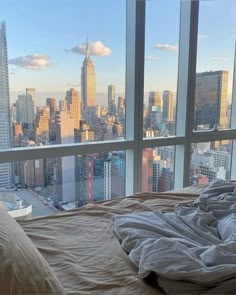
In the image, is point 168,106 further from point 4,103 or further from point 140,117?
point 4,103

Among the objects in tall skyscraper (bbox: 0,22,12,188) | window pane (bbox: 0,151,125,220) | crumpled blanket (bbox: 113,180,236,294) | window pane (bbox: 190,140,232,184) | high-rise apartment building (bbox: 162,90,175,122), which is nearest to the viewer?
crumpled blanket (bbox: 113,180,236,294)

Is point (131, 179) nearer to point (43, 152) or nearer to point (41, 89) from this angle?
point (43, 152)

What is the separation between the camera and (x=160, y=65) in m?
3.12

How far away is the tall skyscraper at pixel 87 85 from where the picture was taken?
2.78 m

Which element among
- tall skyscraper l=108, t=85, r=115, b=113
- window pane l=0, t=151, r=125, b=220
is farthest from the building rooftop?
tall skyscraper l=108, t=85, r=115, b=113

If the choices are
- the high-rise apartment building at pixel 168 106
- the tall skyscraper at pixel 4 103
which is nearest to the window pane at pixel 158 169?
the high-rise apartment building at pixel 168 106

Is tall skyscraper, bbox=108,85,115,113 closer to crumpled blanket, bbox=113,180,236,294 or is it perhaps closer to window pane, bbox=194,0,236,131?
window pane, bbox=194,0,236,131

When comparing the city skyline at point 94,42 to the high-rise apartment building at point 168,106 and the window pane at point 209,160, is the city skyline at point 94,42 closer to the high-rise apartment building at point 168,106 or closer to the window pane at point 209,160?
the high-rise apartment building at point 168,106

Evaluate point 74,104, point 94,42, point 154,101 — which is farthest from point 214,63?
point 74,104

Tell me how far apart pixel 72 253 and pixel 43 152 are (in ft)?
4.75

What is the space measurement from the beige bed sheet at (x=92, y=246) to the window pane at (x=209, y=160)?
5.32 feet

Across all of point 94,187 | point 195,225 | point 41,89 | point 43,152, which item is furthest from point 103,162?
point 195,225

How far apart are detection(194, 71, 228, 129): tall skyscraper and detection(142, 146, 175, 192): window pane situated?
1.44 feet

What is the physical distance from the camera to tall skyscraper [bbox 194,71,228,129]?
3.35 m
